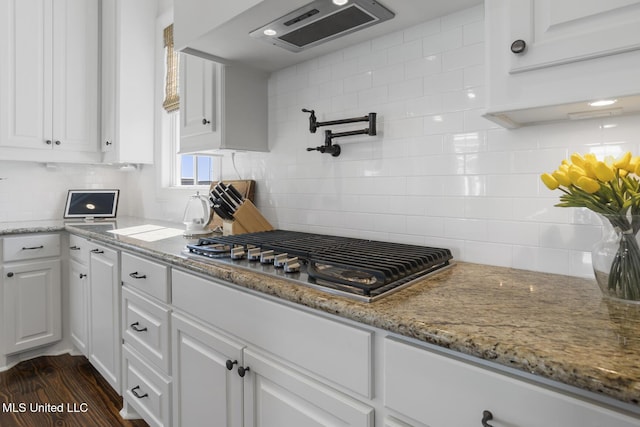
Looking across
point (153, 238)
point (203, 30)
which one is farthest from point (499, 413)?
point (153, 238)

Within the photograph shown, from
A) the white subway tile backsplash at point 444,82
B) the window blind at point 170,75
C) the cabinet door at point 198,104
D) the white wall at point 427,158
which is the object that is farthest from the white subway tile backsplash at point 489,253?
the window blind at point 170,75

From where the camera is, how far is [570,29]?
901mm

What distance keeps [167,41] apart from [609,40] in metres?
3.21

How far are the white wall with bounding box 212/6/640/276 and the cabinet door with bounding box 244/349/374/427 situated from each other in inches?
30.6

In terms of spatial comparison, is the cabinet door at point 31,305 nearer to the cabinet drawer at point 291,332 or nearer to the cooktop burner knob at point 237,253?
the cabinet drawer at point 291,332

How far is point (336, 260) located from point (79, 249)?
85.6 inches

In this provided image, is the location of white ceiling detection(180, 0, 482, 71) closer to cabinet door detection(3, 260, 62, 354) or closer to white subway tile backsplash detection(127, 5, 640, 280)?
white subway tile backsplash detection(127, 5, 640, 280)

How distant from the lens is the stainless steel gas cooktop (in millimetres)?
1025

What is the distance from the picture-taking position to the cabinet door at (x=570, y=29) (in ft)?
2.73

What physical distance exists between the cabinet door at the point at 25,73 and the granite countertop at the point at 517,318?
103 inches

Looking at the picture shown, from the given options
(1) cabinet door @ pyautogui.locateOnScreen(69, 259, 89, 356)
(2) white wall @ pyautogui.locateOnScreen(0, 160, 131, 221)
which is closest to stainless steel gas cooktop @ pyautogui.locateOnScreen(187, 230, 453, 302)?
(1) cabinet door @ pyautogui.locateOnScreen(69, 259, 89, 356)

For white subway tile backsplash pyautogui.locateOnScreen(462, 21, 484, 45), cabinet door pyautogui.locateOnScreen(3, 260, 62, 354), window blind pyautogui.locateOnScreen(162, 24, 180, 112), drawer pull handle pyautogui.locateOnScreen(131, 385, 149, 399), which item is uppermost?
window blind pyautogui.locateOnScreen(162, 24, 180, 112)

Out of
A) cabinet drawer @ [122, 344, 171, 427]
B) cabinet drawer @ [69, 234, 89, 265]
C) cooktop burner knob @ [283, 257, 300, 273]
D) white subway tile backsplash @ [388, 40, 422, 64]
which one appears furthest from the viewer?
cabinet drawer @ [69, 234, 89, 265]

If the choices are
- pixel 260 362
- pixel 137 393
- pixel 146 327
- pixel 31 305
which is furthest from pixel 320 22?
pixel 31 305
